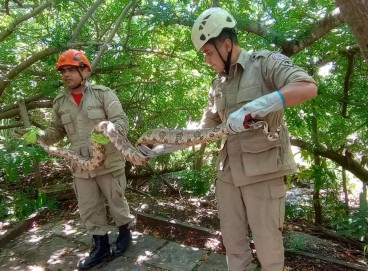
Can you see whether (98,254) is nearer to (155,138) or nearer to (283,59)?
(155,138)

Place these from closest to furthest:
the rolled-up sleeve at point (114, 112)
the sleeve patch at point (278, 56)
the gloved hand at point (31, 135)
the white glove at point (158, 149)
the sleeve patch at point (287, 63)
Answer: the sleeve patch at point (287, 63) < the sleeve patch at point (278, 56) < the white glove at point (158, 149) < the gloved hand at point (31, 135) < the rolled-up sleeve at point (114, 112)

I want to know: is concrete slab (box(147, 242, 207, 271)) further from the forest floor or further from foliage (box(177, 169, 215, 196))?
foliage (box(177, 169, 215, 196))

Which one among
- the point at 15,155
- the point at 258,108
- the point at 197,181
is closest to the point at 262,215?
the point at 258,108

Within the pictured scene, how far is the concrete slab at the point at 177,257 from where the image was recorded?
4.02 meters

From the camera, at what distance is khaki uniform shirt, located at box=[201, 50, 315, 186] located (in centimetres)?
276

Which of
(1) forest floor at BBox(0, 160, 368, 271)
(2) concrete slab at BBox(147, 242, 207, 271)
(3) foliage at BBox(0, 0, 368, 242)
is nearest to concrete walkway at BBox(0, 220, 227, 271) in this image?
(2) concrete slab at BBox(147, 242, 207, 271)

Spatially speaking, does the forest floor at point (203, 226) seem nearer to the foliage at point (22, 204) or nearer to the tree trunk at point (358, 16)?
the foliage at point (22, 204)

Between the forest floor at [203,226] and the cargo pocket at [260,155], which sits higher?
the cargo pocket at [260,155]

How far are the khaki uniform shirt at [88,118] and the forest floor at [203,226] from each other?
1.50 metres

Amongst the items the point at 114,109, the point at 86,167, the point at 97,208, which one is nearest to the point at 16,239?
the point at 97,208

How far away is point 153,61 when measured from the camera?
6.02 meters

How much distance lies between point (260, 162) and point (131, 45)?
343cm

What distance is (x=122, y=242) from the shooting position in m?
4.33

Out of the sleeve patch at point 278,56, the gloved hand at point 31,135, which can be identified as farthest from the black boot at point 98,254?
the sleeve patch at point 278,56
